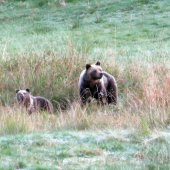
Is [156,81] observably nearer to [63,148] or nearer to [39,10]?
[63,148]

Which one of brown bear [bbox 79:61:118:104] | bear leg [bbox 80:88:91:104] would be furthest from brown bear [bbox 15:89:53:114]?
brown bear [bbox 79:61:118:104]

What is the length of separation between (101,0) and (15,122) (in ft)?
63.1

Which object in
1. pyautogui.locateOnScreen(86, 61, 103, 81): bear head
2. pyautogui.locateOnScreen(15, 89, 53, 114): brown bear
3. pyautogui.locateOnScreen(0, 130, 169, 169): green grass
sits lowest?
pyautogui.locateOnScreen(15, 89, 53, 114): brown bear

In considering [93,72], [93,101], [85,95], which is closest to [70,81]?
[93,101]

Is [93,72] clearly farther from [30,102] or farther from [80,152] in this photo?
[80,152]

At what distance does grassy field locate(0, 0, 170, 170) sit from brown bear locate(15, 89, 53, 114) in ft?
0.76

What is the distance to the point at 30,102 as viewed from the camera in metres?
8.59

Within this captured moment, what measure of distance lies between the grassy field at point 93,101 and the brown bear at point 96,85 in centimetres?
28

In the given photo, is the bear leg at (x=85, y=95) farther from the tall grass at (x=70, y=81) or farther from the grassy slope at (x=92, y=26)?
the grassy slope at (x=92, y=26)

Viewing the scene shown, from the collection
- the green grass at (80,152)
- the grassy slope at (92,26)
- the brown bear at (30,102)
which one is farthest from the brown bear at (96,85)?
the green grass at (80,152)

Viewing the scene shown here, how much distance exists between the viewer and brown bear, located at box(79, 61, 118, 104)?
27.6 ft

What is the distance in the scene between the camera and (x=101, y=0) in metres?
24.2

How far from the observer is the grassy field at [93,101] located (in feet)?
15.8

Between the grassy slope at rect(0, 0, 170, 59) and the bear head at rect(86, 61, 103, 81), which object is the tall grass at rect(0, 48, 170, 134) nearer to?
the bear head at rect(86, 61, 103, 81)
